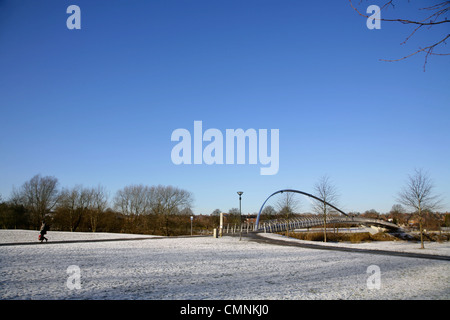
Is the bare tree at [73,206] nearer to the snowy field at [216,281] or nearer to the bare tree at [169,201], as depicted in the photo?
the bare tree at [169,201]

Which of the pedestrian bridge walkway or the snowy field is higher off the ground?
the snowy field

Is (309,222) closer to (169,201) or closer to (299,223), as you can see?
(299,223)

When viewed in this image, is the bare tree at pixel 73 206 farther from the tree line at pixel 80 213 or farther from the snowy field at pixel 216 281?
the snowy field at pixel 216 281

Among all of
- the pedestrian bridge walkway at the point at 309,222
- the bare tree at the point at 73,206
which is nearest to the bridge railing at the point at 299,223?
the pedestrian bridge walkway at the point at 309,222

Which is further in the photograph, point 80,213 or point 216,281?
point 80,213

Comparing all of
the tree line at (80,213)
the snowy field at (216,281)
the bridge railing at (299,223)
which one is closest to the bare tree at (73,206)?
the tree line at (80,213)

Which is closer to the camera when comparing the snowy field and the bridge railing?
the snowy field

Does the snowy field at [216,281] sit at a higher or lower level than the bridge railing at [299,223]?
higher

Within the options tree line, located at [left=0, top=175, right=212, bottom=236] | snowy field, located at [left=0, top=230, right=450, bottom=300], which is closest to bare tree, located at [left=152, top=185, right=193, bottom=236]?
tree line, located at [left=0, top=175, right=212, bottom=236]

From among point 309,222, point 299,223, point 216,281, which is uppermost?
point 216,281

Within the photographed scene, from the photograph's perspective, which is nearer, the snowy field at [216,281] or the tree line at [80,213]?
the snowy field at [216,281]

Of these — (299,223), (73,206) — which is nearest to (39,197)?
(73,206)

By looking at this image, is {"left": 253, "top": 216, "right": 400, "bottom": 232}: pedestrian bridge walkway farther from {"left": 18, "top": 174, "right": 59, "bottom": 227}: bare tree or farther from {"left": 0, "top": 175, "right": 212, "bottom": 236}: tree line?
{"left": 18, "top": 174, "right": 59, "bottom": 227}: bare tree
